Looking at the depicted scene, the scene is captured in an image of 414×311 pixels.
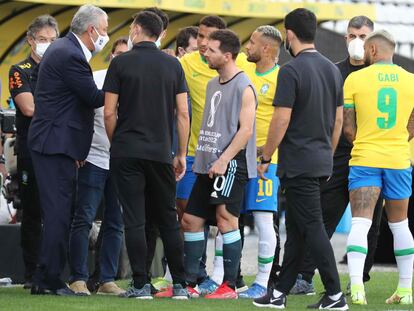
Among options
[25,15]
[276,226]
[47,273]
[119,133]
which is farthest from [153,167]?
[25,15]

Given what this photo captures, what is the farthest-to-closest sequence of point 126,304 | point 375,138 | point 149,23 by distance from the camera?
point 375,138 < point 149,23 < point 126,304

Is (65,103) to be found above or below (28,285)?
above

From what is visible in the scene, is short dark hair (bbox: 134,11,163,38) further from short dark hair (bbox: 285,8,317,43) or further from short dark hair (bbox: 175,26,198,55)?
short dark hair (bbox: 175,26,198,55)

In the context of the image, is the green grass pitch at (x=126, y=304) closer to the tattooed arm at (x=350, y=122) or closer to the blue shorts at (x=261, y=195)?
the blue shorts at (x=261, y=195)

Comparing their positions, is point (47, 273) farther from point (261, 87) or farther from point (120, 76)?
point (261, 87)

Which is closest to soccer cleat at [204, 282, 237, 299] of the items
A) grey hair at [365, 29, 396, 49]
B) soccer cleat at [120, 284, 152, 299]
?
soccer cleat at [120, 284, 152, 299]

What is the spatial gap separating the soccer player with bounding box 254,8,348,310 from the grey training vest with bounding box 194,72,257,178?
0.68 metres

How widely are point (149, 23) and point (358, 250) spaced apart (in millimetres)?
2220

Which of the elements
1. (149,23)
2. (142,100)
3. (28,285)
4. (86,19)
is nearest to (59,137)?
(142,100)

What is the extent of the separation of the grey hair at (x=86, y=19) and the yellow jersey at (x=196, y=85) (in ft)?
3.62

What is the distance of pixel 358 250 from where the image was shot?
9477 millimetres

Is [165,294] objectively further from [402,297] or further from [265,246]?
[402,297]

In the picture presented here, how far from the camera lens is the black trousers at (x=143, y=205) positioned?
30.2 ft

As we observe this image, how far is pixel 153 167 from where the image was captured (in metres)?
9.23
